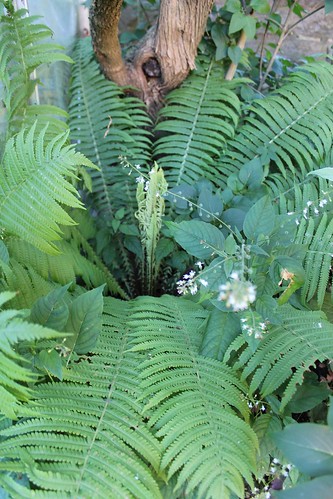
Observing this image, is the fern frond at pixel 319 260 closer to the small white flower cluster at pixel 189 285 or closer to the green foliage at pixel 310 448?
the small white flower cluster at pixel 189 285

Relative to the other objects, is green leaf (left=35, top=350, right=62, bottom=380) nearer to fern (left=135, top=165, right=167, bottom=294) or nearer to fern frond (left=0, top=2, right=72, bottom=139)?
fern (left=135, top=165, right=167, bottom=294)

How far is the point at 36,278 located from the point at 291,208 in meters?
0.80

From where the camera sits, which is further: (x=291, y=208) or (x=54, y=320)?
(x=291, y=208)

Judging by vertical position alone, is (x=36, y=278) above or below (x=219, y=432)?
above

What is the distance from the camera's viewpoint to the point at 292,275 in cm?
94

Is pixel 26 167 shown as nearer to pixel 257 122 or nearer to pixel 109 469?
pixel 109 469

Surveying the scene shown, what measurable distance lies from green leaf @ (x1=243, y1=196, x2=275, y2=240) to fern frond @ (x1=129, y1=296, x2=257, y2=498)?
26cm

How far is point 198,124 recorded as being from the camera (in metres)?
1.63

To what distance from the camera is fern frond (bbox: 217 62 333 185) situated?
154cm

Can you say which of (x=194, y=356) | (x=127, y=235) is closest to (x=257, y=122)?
(x=127, y=235)

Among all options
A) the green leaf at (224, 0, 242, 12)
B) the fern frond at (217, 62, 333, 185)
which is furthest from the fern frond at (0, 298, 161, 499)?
the green leaf at (224, 0, 242, 12)

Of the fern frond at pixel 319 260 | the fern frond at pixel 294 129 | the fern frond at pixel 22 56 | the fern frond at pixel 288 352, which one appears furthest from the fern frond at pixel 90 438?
the fern frond at pixel 294 129

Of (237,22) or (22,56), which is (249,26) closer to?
(237,22)

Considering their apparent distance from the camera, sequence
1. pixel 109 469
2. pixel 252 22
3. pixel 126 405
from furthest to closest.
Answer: pixel 252 22, pixel 126 405, pixel 109 469
